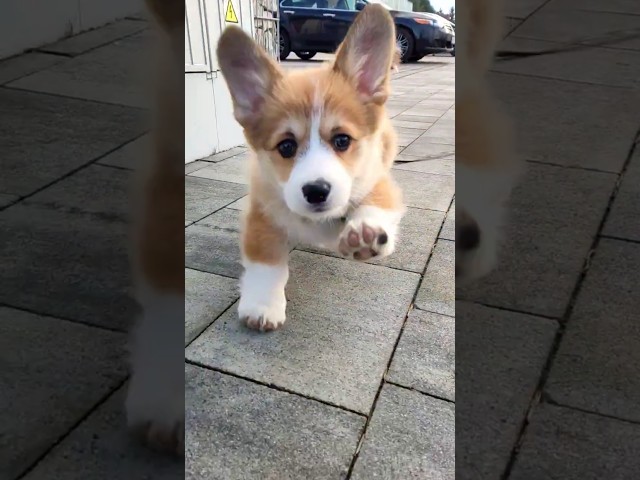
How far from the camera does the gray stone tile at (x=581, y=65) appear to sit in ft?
1.66

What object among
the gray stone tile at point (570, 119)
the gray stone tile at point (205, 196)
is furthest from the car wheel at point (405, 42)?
the gray stone tile at point (205, 196)

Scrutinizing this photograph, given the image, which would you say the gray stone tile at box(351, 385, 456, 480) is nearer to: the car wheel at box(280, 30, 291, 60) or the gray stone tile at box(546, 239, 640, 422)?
the gray stone tile at box(546, 239, 640, 422)

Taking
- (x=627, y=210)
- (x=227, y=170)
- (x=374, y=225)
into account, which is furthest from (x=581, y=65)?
(x=227, y=170)

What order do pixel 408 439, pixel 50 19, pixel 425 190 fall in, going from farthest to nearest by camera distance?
pixel 425 190, pixel 408 439, pixel 50 19

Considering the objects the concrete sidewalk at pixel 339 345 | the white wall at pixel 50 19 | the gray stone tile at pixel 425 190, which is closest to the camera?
the white wall at pixel 50 19

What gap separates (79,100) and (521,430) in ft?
1.69

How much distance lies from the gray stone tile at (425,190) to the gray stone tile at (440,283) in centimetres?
5

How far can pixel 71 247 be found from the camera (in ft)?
1.59

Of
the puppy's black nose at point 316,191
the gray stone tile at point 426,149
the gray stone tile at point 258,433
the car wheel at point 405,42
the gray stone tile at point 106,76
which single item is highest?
the car wheel at point 405,42

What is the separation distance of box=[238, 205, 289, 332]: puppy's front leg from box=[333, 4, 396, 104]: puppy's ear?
17 cm

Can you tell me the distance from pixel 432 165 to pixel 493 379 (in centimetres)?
23

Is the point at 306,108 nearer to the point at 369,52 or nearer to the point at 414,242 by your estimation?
the point at 369,52

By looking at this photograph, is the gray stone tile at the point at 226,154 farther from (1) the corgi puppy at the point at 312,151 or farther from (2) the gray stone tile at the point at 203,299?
(2) the gray stone tile at the point at 203,299

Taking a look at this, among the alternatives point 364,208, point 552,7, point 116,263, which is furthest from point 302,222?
point 552,7
